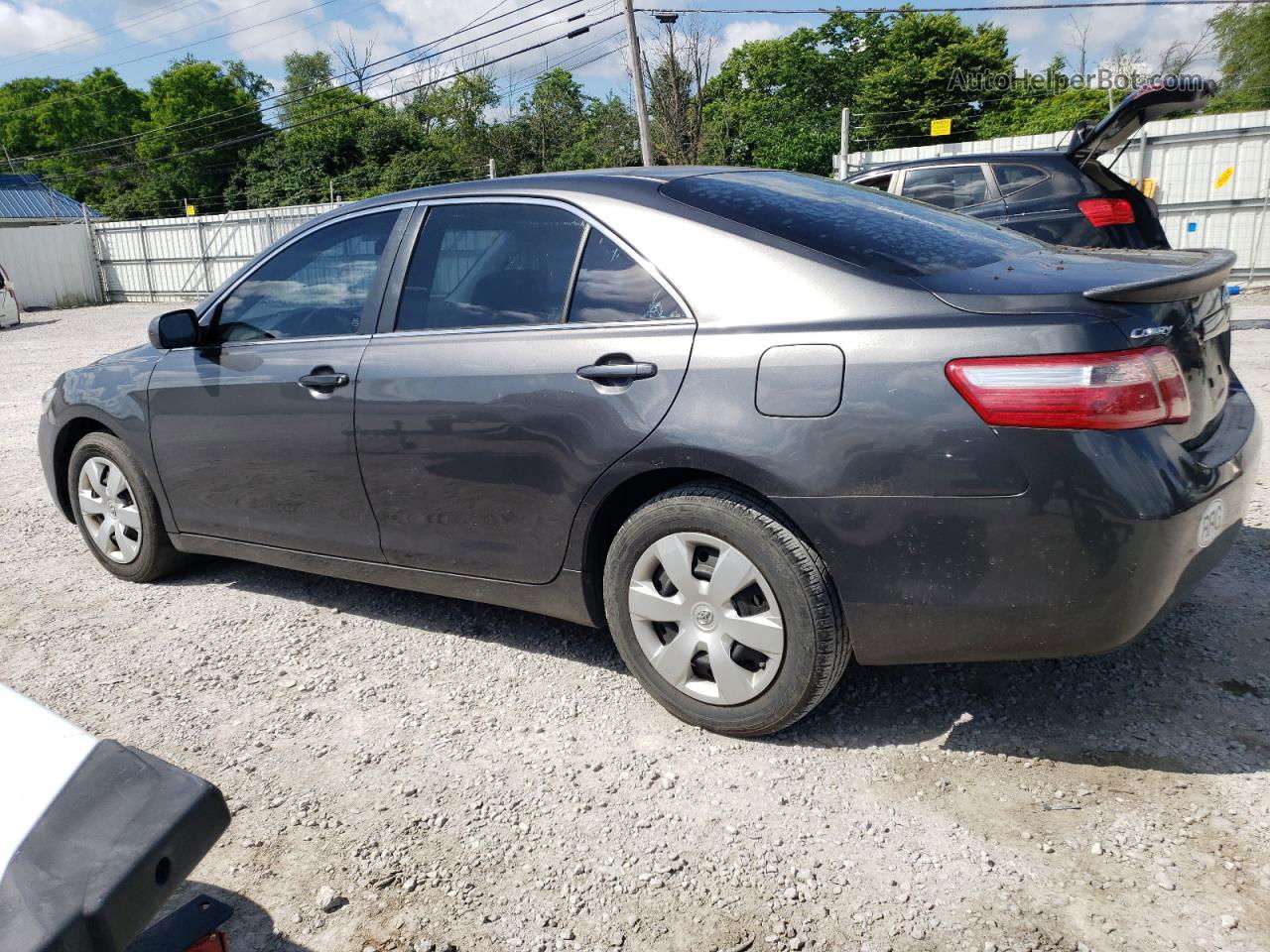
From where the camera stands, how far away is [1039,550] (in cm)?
240

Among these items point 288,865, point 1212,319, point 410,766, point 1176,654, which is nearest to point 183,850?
point 288,865

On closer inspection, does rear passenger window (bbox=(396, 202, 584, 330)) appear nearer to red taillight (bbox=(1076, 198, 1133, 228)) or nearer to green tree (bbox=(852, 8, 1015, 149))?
red taillight (bbox=(1076, 198, 1133, 228))

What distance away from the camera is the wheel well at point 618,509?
9.25ft

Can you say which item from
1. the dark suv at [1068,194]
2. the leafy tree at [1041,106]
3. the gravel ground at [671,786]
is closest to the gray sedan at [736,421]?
the gravel ground at [671,786]

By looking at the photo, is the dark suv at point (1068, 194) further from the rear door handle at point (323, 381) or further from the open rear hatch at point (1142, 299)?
the rear door handle at point (323, 381)

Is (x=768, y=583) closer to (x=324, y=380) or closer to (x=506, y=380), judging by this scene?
(x=506, y=380)

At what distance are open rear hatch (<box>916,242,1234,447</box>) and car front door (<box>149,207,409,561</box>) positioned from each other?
80.1 inches

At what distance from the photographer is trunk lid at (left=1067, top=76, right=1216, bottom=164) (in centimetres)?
628

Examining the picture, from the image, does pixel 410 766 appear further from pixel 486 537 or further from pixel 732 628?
pixel 732 628

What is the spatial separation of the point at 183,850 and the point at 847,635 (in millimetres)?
1759

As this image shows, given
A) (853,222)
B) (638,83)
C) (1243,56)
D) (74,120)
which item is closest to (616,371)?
(853,222)

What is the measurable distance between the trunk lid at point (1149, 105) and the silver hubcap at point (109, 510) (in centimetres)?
624

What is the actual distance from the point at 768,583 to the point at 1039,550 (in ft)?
2.26

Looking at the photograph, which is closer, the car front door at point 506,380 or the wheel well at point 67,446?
the car front door at point 506,380
